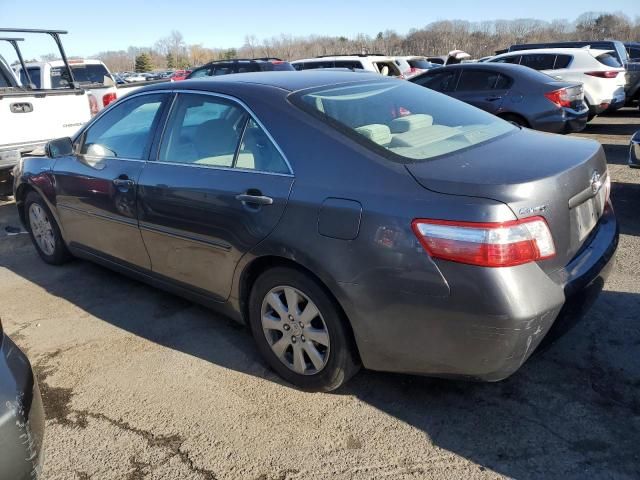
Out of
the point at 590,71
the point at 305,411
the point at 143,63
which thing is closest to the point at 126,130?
the point at 305,411

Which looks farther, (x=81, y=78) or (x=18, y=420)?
(x=81, y=78)

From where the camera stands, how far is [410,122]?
3.04m

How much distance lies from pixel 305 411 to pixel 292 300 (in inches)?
22.6

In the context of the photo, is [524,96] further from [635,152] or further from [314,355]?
[314,355]

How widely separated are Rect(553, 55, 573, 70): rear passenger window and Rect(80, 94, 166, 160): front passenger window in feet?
33.8

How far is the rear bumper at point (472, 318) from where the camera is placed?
7.24ft

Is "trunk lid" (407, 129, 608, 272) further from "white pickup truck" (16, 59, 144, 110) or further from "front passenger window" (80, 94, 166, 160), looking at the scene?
"white pickup truck" (16, 59, 144, 110)

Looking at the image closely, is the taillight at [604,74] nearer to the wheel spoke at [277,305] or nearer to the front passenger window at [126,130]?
the front passenger window at [126,130]

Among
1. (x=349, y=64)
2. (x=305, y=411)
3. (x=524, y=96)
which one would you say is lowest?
(x=305, y=411)

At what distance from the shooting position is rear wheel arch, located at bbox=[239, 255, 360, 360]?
8.67 ft

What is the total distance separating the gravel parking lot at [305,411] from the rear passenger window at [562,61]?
9038 mm

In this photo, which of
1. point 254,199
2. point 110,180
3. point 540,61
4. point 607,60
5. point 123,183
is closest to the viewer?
point 254,199

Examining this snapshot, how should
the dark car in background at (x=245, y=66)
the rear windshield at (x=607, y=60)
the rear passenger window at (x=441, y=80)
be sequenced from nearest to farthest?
the rear passenger window at (x=441, y=80)
the rear windshield at (x=607, y=60)
the dark car in background at (x=245, y=66)

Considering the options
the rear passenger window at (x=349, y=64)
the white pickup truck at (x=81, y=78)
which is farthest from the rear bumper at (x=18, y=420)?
the rear passenger window at (x=349, y=64)
